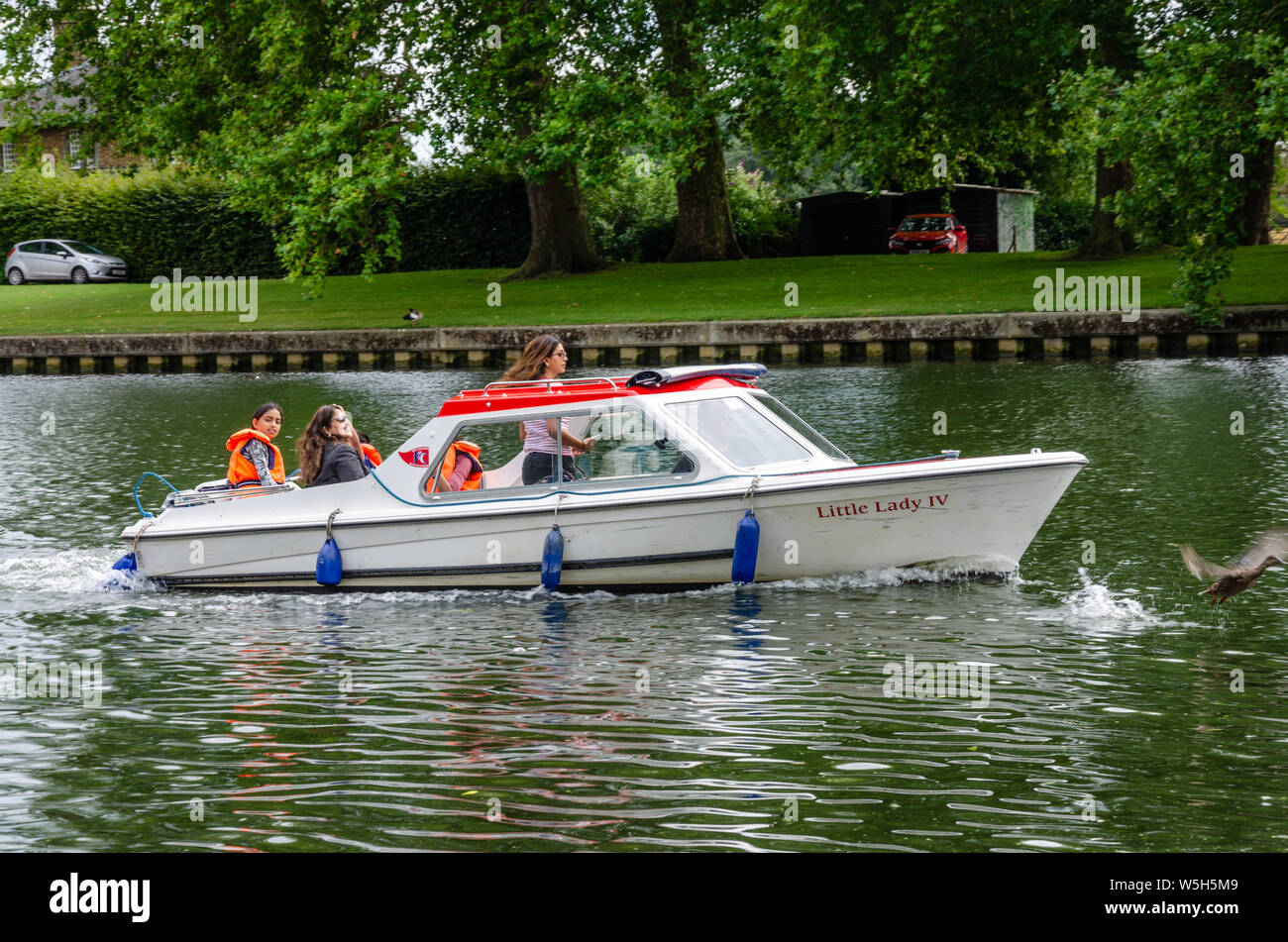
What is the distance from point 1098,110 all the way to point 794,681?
23.0 metres

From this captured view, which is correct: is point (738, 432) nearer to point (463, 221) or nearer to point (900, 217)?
point (463, 221)

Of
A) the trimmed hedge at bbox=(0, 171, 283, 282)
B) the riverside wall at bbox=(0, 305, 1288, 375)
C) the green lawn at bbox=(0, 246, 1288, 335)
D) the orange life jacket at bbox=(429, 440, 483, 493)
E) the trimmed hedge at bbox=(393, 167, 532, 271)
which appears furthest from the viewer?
the trimmed hedge at bbox=(0, 171, 283, 282)

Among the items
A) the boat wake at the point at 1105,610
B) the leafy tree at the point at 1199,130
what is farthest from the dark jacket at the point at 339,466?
the leafy tree at the point at 1199,130

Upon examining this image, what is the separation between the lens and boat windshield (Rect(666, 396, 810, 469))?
1199 cm

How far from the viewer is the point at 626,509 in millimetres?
11766

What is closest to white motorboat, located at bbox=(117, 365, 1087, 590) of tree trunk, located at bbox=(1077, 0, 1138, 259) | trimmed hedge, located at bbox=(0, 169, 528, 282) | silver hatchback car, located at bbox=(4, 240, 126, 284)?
tree trunk, located at bbox=(1077, 0, 1138, 259)

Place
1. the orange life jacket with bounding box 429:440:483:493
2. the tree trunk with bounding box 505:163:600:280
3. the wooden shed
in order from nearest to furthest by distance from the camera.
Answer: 1. the orange life jacket with bounding box 429:440:483:493
2. the tree trunk with bounding box 505:163:600:280
3. the wooden shed

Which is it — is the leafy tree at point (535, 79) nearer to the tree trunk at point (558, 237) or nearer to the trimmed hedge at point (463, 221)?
the tree trunk at point (558, 237)

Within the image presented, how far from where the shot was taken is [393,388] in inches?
1152

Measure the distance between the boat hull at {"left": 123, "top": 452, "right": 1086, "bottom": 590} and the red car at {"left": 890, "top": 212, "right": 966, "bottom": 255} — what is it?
4031 cm

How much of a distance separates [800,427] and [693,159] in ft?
95.9

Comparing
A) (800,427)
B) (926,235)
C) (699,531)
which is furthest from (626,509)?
(926,235)

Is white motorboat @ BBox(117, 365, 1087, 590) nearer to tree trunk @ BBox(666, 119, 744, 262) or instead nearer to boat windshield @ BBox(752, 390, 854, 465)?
boat windshield @ BBox(752, 390, 854, 465)
